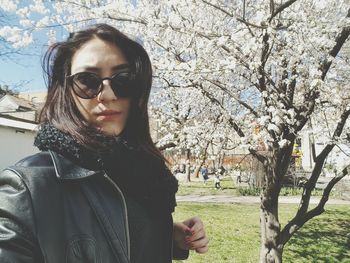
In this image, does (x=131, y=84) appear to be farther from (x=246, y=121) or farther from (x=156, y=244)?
(x=246, y=121)

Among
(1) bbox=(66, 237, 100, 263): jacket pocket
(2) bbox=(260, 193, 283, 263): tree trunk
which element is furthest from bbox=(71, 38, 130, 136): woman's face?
(2) bbox=(260, 193, 283, 263): tree trunk

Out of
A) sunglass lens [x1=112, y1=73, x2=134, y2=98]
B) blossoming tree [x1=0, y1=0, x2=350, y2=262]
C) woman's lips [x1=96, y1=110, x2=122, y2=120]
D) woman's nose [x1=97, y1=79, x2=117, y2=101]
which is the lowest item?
woman's lips [x1=96, y1=110, x2=122, y2=120]

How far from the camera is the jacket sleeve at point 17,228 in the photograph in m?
0.81

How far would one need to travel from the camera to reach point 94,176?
107 cm

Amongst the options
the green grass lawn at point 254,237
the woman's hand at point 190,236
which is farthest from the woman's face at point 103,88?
the green grass lawn at point 254,237

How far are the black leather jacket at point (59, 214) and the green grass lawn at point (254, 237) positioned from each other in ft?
21.7

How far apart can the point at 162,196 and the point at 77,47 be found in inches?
27.5

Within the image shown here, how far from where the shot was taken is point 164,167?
1.55 meters

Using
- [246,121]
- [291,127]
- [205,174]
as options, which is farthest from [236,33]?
[205,174]

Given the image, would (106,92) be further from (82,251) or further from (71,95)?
(82,251)

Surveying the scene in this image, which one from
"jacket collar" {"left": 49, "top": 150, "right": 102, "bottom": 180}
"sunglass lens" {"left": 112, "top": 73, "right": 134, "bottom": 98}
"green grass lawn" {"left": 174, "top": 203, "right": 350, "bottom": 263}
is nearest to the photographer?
"jacket collar" {"left": 49, "top": 150, "right": 102, "bottom": 180}

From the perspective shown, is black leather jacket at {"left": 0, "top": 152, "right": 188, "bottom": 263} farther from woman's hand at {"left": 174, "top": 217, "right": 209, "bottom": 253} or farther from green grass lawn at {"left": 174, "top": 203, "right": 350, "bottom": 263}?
green grass lawn at {"left": 174, "top": 203, "right": 350, "bottom": 263}

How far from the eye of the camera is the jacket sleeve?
0.81 m

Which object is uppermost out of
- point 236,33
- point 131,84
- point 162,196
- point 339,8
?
point 339,8
